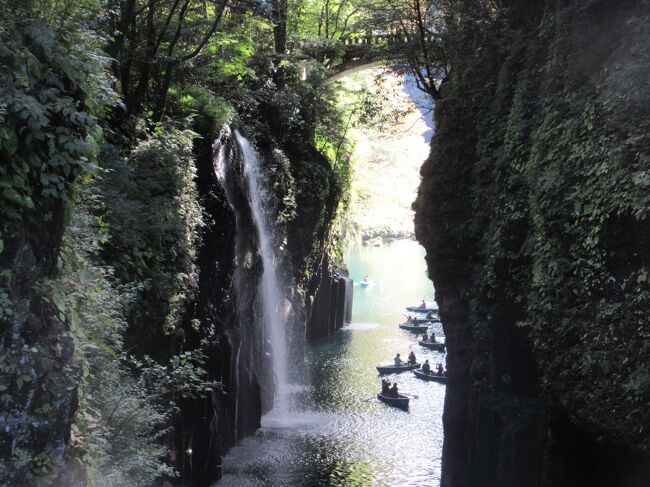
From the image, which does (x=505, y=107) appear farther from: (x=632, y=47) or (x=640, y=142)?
(x=640, y=142)

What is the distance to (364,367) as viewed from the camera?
1187 inches

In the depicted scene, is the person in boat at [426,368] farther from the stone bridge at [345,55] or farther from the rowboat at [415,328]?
the stone bridge at [345,55]

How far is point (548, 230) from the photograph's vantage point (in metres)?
11.1

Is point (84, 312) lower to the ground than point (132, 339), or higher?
higher

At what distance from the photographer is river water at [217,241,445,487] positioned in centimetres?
1742

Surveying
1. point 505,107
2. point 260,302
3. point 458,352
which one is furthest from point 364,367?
point 505,107

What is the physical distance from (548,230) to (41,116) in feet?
25.4

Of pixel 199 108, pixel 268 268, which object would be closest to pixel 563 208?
pixel 199 108

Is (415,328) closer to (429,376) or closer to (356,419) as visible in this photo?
(429,376)

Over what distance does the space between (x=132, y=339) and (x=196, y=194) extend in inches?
168

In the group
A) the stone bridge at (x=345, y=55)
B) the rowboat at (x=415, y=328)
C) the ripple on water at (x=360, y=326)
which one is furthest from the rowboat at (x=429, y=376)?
the ripple on water at (x=360, y=326)

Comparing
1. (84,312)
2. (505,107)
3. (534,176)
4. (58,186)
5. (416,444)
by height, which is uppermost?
(505,107)

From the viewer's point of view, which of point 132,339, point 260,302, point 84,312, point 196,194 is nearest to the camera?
point 84,312

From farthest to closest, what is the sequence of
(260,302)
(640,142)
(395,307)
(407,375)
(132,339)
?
(395,307) → (407,375) → (260,302) → (132,339) → (640,142)
